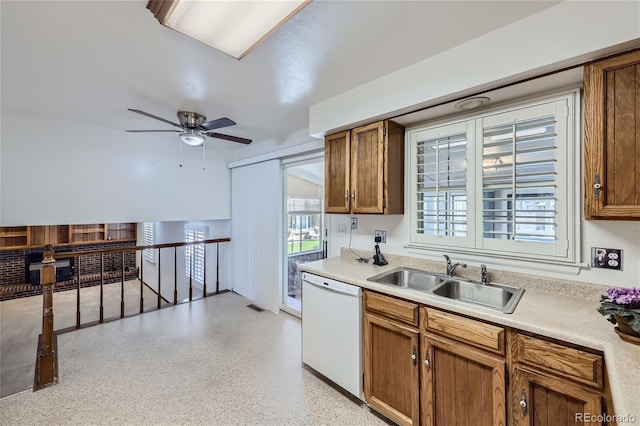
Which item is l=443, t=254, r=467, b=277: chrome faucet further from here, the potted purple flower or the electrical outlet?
the potted purple flower

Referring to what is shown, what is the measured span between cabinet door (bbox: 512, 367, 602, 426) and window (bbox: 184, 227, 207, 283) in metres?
4.92

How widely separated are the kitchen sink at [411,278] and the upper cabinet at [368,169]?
513mm

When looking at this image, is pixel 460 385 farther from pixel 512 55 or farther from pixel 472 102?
pixel 512 55

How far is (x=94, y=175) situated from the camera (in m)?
3.31

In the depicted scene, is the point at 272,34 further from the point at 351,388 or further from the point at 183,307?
the point at 183,307

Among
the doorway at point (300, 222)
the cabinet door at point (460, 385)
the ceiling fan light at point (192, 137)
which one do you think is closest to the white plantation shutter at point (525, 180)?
the cabinet door at point (460, 385)

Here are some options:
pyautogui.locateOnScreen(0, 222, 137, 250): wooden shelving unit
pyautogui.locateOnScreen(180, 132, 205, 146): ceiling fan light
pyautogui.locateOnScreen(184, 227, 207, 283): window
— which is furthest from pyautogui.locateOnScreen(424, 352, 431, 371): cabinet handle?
pyautogui.locateOnScreen(0, 222, 137, 250): wooden shelving unit

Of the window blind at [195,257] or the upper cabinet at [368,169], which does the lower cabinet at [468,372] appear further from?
the window blind at [195,257]

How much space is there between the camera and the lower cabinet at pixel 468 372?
1169 millimetres

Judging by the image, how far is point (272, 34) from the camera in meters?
1.53

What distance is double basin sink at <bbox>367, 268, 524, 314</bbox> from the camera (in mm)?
1747

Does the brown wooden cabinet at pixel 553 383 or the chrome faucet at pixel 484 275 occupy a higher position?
the chrome faucet at pixel 484 275

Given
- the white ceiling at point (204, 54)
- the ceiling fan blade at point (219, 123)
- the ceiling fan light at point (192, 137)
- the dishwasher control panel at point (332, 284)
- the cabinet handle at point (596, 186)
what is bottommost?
the dishwasher control panel at point (332, 284)

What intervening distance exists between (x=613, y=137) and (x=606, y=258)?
2.31 feet
